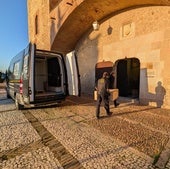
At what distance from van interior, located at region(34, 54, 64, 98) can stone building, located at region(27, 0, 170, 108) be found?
293 centimetres

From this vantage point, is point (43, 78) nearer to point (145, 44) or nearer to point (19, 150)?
point (145, 44)

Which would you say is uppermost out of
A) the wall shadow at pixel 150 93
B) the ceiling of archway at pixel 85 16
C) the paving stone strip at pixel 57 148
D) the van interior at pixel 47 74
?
the ceiling of archway at pixel 85 16

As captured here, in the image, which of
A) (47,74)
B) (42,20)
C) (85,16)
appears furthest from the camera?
(42,20)

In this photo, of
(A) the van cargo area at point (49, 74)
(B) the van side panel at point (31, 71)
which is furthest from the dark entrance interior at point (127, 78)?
(B) the van side panel at point (31, 71)

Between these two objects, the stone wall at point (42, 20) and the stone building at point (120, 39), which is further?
the stone wall at point (42, 20)

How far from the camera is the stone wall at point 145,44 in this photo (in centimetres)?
687

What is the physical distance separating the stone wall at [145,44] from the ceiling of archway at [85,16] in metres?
0.35

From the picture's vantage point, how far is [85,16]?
31.3 ft

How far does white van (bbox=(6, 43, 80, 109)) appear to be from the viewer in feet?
19.6

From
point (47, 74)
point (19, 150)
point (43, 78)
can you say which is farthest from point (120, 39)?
point (19, 150)

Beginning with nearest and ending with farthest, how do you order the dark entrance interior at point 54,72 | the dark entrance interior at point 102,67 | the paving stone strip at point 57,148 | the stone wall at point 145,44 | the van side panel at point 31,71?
1. the paving stone strip at point 57,148
2. the van side panel at point 31,71
3. the stone wall at point 145,44
4. the dark entrance interior at point 54,72
5. the dark entrance interior at point 102,67

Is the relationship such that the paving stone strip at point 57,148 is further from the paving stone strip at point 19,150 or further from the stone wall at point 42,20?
the stone wall at point 42,20

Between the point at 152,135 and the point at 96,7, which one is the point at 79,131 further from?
the point at 96,7

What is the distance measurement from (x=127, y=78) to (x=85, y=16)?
169 inches
